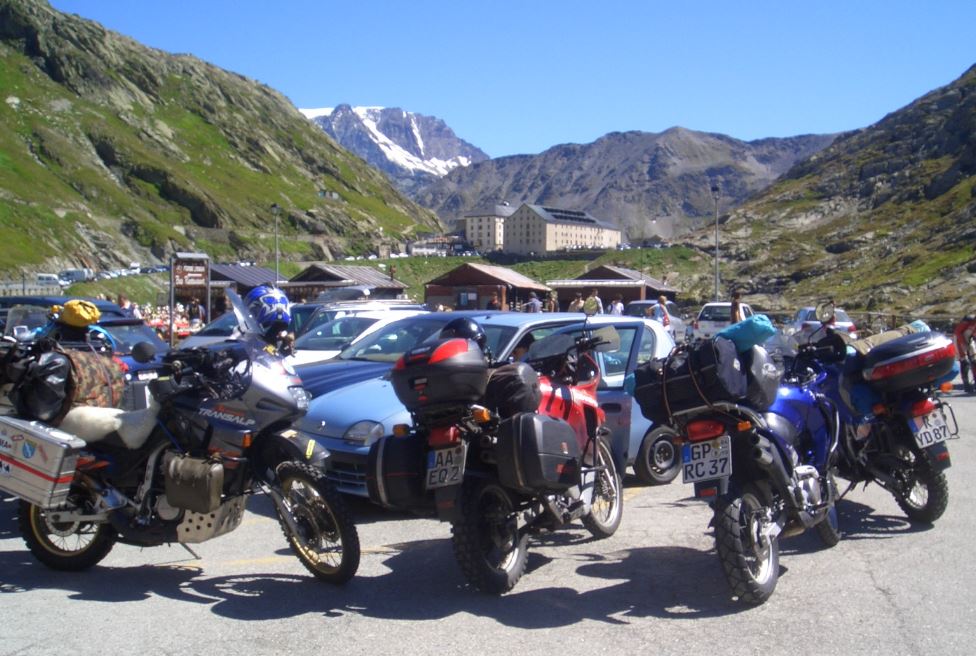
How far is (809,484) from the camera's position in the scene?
556cm

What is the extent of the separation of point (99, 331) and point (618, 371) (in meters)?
4.74

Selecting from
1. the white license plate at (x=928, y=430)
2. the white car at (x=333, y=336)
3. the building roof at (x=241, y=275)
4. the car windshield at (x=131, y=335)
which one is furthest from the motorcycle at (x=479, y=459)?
the building roof at (x=241, y=275)

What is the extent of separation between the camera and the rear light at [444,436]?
17.0 feet

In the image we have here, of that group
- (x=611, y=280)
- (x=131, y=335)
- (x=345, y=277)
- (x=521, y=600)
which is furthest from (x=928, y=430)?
(x=611, y=280)

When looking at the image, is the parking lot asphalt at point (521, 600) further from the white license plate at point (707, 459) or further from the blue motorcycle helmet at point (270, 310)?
the blue motorcycle helmet at point (270, 310)

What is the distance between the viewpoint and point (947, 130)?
11675 centimetres

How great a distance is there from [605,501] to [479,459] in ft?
5.39

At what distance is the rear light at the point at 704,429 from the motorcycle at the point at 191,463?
6.46 ft

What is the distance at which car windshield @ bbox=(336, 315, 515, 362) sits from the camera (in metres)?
9.20

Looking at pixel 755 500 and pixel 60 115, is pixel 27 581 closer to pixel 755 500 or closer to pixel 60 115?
pixel 755 500

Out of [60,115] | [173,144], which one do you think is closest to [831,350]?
[60,115]

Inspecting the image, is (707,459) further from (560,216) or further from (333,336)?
(560,216)

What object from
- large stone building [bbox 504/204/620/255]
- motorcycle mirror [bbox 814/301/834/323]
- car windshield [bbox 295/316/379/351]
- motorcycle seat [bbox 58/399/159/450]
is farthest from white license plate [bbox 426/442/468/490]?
large stone building [bbox 504/204/620/255]

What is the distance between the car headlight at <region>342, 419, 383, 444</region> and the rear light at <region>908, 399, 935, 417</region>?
389 centimetres
